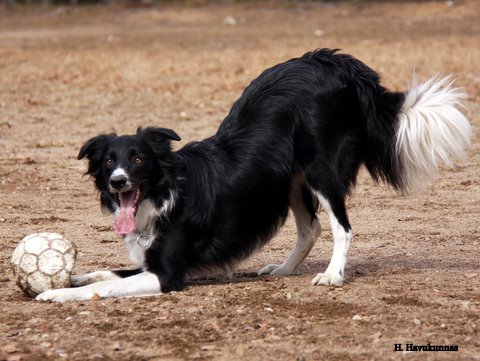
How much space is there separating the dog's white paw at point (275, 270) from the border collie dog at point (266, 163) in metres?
0.02

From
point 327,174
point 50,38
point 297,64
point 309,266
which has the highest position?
point 50,38

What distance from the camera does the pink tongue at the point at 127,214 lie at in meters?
6.87

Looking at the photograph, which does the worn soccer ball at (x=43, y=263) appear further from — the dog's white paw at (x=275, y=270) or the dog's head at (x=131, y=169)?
the dog's white paw at (x=275, y=270)

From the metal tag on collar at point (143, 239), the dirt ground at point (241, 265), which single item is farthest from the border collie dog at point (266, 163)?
the dirt ground at point (241, 265)

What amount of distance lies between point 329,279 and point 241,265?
1.31m

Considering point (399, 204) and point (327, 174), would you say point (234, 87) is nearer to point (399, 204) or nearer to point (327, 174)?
point (399, 204)

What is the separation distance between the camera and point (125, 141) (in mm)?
6930

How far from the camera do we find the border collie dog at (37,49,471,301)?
22.8 ft


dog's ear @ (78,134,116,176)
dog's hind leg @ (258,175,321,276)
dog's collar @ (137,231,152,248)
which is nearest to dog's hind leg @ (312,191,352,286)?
dog's hind leg @ (258,175,321,276)

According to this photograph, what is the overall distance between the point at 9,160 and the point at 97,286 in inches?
226

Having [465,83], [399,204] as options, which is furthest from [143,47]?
[399,204]

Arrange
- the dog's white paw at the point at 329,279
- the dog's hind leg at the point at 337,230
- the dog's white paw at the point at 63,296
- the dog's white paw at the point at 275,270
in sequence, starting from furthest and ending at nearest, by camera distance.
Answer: the dog's white paw at the point at 275,270 → the dog's hind leg at the point at 337,230 → the dog's white paw at the point at 329,279 → the dog's white paw at the point at 63,296

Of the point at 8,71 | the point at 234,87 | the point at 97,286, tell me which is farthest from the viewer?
the point at 8,71

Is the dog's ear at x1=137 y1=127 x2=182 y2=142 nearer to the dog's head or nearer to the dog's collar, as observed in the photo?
the dog's head
